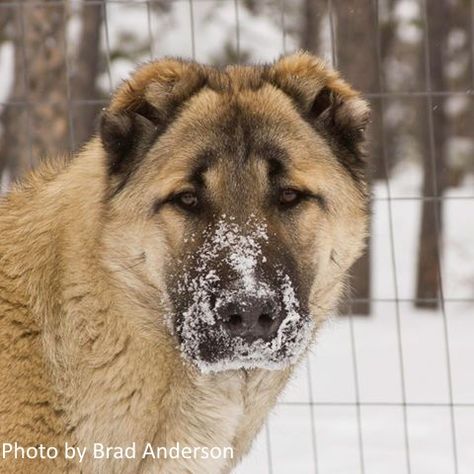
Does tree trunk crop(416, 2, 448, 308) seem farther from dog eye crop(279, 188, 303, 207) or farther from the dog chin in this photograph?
the dog chin

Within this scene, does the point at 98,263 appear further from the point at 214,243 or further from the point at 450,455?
the point at 450,455

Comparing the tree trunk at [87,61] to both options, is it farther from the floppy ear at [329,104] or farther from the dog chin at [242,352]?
the dog chin at [242,352]

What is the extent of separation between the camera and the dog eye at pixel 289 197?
351cm

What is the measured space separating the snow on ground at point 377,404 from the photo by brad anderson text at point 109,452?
81cm

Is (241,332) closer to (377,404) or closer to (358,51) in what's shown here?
(377,404)

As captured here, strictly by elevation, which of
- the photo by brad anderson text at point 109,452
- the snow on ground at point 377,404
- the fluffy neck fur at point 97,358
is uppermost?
the fluffy neck fur at point 97,358

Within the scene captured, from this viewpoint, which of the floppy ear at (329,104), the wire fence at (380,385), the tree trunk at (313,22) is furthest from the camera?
the tree trunk at (313,22)

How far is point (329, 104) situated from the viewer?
12.2ft

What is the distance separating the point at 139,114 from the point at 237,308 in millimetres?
782

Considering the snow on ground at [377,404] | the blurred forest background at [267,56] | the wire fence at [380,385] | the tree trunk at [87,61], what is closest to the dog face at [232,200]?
the snow on ground at [377,404]

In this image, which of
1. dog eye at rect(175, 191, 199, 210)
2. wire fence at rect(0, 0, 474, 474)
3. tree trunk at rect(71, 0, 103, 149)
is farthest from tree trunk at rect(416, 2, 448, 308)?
dog eye at rect(175, 191, 199, 210)

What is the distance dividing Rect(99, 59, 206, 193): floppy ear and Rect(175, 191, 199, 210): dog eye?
200mm

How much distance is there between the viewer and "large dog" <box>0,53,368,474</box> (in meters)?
3.33

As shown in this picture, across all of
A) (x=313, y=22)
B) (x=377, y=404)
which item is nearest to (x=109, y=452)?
(x=377, y=404)
